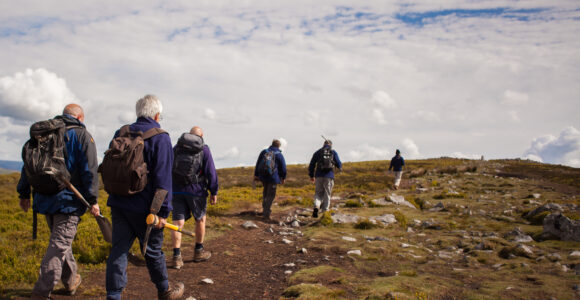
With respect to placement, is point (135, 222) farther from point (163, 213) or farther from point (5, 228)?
point (5, 228)

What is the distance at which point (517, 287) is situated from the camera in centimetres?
516

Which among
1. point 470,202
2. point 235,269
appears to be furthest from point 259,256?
point 470,202

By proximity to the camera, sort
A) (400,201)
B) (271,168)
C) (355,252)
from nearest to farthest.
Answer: (355,252), (271,168), (400,201)

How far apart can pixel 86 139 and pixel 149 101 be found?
114cm

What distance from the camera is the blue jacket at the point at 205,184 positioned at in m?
6.89

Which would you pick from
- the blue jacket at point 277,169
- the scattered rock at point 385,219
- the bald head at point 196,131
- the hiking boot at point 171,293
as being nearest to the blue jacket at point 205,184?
the bald head at point 196,131

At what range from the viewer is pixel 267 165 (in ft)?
37.2

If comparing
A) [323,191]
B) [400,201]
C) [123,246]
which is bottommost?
[400,201]

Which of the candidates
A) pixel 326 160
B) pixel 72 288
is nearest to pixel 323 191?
pixel 326 160

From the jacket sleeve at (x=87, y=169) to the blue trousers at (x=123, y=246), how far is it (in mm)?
722

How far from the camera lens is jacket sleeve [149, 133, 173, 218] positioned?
4.02 m

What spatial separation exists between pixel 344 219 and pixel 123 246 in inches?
342

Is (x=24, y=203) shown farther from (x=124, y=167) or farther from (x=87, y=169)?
(x=124, y=167)

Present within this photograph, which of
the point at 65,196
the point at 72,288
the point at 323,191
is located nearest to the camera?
the point at 65,196
